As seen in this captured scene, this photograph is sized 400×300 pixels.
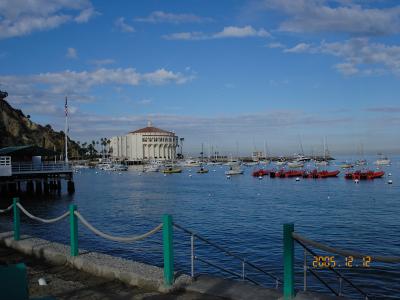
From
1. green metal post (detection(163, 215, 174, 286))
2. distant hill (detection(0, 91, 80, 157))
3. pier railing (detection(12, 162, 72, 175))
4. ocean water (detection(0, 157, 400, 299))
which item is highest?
distant hill (detection(0, 91, 80, 157))

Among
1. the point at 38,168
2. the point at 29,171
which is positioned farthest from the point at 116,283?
the point at 38,168

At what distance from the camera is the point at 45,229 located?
94.6 feet

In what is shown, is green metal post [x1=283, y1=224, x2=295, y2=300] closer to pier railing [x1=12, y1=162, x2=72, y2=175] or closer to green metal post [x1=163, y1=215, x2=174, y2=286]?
green metal post [x1=163, y1=215, x2=174, y2=286]

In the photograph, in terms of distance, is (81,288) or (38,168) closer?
(81,288)

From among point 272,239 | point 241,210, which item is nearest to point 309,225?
point 272,239

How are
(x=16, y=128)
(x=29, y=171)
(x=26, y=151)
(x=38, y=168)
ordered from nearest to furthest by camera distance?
(x=29, y=171) < (x=38, y=168) < (x=26, y=151) < (x=16, y=128)

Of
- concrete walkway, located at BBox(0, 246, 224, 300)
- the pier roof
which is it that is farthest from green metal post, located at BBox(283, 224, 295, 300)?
the pier roof

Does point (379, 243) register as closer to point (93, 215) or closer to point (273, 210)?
point (273, 210)

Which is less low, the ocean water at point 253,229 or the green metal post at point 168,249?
the green metal post at point 168,249

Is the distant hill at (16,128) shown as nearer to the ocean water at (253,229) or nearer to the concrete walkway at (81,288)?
the ocean water at (253,229)

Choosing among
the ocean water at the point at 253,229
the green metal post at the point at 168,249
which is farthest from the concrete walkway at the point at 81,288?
the ocean water at the point at 253,229

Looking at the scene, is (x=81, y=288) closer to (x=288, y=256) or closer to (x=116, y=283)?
(x=116, y=283)

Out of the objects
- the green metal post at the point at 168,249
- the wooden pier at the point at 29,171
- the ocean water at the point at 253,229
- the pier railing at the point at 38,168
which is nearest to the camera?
the green metal post at the point at 168,249

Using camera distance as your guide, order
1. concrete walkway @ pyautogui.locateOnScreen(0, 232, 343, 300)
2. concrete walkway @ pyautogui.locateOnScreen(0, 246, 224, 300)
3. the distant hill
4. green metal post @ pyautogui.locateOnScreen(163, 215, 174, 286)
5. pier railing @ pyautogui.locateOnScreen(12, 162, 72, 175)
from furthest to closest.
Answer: the distant hill
pier railing @ pyautogui.locateOnScreen(12, 162, 72, 175)
green metal post @ pyautogui.locateOnScreen(163, 215, 174, 286)
concrete walkway @ pyautogui.locateOnScreen(0, 246, 224, 300)
concrete walkway @ pyautogui.locateOnScreen(0, 232, 343, 300)
